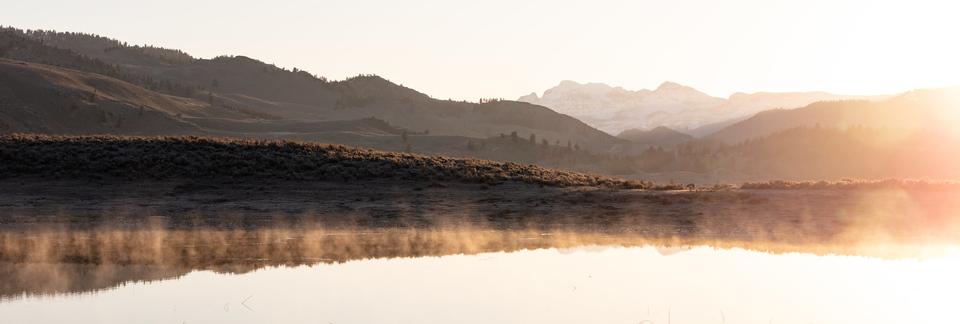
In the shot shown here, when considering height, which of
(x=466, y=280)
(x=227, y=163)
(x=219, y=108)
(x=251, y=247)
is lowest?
(x=251, y=247)

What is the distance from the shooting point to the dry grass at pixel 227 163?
4250 centimetres

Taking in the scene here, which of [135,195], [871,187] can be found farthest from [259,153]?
[871,187]

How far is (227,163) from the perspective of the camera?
44.1m

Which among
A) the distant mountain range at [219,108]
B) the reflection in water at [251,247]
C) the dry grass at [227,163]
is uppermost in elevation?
the distant mountain range at [219,108]

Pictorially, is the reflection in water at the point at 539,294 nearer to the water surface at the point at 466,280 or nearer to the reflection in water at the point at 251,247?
the water surface at the point at 466,280

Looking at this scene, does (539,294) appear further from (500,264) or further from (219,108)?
(219,108)

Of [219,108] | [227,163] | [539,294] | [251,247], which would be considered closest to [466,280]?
[539,294]

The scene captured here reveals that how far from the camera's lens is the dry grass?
139 feet

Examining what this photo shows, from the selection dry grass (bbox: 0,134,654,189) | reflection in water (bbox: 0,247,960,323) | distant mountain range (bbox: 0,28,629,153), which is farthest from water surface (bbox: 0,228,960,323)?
distant mountain range (bbox: 0,28,629,153)

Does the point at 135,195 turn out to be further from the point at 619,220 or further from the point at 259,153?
the point at 619,220

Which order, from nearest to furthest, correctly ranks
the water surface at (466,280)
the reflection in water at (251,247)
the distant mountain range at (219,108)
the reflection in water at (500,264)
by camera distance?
the water surface at (466,280) < the reflection in water at (500,264) < the reflection in water at (251,247) < the distant mountain range at (219,108)

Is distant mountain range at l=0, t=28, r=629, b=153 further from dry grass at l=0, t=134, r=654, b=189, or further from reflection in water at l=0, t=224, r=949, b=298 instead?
reflection in water at l=0, t=224, r=949, b=298

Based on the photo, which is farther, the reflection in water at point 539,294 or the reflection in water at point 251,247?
the reflection in water at point 251,247

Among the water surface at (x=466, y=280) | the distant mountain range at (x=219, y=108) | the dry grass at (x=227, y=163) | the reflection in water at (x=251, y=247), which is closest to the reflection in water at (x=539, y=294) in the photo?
the water surface at (x=466, y=280)
